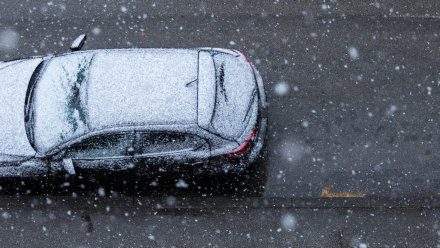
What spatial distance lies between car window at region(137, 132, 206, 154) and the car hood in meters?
1.44

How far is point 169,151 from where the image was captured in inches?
265

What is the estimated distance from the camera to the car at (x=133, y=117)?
651cm

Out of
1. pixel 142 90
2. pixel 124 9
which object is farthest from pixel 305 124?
pixel 124 9

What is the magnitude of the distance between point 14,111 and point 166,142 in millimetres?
2081

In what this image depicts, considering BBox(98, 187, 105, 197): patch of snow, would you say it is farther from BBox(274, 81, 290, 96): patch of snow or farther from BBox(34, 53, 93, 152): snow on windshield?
BBox(274, 81, 290, 96): patch of snow

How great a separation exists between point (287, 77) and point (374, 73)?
1.40 meters

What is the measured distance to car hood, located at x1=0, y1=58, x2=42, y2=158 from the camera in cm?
678

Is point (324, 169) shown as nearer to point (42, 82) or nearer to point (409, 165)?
point (409, 165)

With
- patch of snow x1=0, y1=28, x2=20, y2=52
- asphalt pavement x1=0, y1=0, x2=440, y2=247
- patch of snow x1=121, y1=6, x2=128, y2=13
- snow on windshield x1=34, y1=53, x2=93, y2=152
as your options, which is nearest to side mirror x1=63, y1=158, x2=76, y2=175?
snow on windshield x1=34, y1=53, x2=93, y2=152

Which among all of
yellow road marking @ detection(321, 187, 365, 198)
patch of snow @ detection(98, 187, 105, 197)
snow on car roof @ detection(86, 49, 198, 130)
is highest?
snow on car roof @ detection(86, 49, 198, 130)

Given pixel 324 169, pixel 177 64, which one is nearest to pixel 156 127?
pixel 177 64

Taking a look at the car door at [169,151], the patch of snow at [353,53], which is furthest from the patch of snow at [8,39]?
the patch of snow at [353,53]

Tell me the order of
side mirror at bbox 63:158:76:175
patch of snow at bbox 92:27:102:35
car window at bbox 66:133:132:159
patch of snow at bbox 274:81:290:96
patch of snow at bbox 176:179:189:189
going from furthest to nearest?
patch of snow at bbox 92:27:102:35 → patch of snow at bbox 274:81:290:96 → patch of snow at bbox 176:179:189:189 → side mirror at bbox 63:158:76:175 → car window at bbox 66:133:132:159

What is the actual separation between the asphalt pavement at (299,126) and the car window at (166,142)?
1.09 metres
